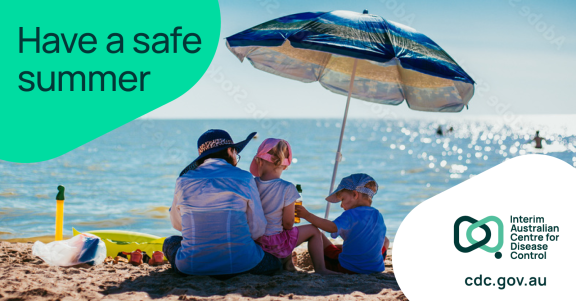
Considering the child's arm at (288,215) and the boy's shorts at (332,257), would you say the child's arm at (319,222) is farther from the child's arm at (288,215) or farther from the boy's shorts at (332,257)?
the boy's shorts at (332,257)

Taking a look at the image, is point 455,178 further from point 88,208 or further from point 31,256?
point 31,256

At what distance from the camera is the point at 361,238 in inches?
159

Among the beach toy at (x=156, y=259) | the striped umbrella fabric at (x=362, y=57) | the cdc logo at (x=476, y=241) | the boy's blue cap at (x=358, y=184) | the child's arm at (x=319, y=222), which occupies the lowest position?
the beach toy at (x=156, y=259)

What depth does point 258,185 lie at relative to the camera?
12.6 ft

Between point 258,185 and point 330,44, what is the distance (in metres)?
1.18

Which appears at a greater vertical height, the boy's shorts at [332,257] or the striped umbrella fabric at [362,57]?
the striped umbrella fabric at [362,57]

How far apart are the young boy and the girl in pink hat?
182 millimetres

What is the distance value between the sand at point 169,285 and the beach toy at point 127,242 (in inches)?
36.5

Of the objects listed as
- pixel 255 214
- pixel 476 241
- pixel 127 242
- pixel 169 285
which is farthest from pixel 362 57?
pixel 127 242

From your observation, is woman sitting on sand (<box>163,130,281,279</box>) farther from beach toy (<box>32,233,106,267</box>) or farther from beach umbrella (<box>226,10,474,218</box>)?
beach toy (<box>32,233,106,267</box>)

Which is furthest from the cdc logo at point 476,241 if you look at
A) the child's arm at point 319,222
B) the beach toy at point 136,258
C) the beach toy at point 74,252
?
the beach toy at point 74,252

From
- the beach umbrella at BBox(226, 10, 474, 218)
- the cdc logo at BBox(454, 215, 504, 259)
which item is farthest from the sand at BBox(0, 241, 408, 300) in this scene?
the beach umbrella at BBox(226, 10, 474, 218)

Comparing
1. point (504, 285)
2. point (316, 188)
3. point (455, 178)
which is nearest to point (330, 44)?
point (504, 285)

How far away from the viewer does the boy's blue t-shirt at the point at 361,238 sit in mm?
3975
